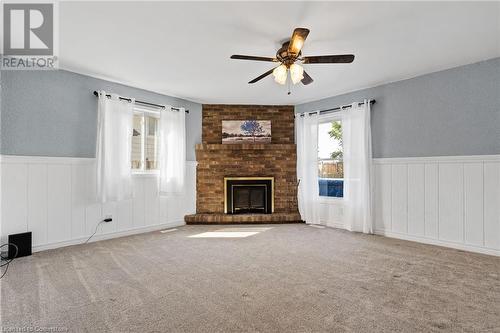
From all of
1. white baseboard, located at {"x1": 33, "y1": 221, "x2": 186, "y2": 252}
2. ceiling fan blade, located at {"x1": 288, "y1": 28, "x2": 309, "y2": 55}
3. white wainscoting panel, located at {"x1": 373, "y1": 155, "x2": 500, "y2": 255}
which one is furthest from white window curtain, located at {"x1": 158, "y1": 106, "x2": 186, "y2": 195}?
white wainscoting panel, located at {"x1": 373, "y1": 155, "x2": 500, "y2": 255}

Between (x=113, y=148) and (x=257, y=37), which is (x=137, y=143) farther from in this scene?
(x=257, y=37)

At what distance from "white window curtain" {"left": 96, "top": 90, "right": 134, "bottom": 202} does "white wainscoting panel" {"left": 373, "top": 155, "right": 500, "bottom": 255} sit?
4006 mm

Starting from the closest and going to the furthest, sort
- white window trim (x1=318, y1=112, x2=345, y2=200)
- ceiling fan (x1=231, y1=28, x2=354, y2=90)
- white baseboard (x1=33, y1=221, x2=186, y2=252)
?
ceiling fan (x1=231, y1=28, x2=354, y2=90), white baseboard (x1=33, y1=221, x2=186, y2=252), white window trim (x1=318, y1=112, x2=345, y2=200)

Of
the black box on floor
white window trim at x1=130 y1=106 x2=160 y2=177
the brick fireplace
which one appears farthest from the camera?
the brick fireplace

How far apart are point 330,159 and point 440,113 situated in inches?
74.2

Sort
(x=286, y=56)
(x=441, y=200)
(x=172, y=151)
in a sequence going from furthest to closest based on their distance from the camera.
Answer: (x=172, y=151)
(x=441, y=200)
(x=286, y=56)

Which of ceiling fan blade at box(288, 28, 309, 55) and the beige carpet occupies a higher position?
ceiling fan blade at box(288, 28, 309, 55)

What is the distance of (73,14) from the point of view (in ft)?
7.70

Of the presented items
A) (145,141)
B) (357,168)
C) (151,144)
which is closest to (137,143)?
(145,141)

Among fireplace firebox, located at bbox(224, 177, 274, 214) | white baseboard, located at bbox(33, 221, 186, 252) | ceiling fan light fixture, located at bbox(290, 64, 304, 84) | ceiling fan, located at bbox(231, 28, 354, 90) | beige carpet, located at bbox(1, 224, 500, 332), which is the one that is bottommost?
beige carpet, located at bbox(1, 224, 500, 332)

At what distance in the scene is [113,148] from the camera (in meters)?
4.00

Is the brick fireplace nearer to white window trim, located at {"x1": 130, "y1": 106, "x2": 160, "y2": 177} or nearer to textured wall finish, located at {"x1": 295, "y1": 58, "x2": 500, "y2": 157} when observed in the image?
white window trim, located at {"x1": 130, "y1": 106, "x2": 160, "y2": 177}

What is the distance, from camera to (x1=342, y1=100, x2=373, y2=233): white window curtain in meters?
4.38

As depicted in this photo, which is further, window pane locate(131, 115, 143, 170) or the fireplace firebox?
the fireplace firebox
